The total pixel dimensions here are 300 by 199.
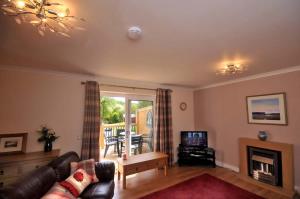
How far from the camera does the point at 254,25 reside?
1.66m

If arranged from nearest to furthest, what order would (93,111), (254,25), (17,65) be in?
(254,25), (17,65), (93,111)

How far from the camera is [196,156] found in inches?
175

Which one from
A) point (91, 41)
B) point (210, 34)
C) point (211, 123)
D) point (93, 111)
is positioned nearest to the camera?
point (210, 34)

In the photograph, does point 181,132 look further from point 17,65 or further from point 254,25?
point 17,65

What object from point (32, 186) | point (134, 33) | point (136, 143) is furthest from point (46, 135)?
point (134, 33)

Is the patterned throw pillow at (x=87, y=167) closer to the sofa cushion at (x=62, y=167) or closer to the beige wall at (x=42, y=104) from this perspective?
the sofa cushion at (x=62, y=167)

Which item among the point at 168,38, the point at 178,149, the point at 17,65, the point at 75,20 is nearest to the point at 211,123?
the point at 178,149

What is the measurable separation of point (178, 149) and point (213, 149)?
977mm

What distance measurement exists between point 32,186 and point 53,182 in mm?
429

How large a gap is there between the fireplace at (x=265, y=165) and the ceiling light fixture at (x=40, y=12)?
4.16 metres

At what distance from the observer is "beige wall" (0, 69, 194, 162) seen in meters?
2.86

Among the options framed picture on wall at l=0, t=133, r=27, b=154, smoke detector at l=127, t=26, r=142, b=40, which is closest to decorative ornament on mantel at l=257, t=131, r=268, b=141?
smoke detector at l=127, t=26, r=142, b=40

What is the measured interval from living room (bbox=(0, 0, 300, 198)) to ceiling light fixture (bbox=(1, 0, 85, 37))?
0.24 ft

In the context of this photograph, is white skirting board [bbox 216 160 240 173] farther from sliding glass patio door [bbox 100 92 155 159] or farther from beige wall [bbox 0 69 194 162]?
beige wall [bbox 0 69 194 162]
